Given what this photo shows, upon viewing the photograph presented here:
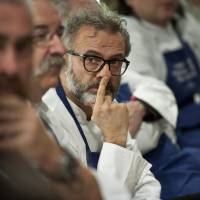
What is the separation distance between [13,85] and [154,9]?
5.33ft

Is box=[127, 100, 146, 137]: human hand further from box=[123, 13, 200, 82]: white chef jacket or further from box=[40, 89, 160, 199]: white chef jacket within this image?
box=[40, 89, 160, 199]: white chef jacket

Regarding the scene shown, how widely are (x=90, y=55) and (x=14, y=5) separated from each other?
1.98 feet

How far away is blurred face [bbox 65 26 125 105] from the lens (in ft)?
4.75

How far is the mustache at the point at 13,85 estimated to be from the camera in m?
0.82

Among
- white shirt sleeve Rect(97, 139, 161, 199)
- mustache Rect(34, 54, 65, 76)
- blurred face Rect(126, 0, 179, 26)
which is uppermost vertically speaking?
mustache Rect(34, 54, 65, 76)

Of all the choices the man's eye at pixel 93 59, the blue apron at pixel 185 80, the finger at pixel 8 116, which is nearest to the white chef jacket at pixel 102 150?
the man's eye at pixel 93 59

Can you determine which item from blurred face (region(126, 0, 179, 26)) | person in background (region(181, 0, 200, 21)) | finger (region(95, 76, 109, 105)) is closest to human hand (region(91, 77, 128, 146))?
finger (region(95, 76, 109, 105))

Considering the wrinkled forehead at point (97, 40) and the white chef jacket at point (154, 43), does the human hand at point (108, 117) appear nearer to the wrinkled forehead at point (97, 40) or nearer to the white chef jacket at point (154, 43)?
the wrinkled forehead at point (97, 40)

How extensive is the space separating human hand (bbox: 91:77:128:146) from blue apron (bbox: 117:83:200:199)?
23cm

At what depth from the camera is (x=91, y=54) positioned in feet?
4.80

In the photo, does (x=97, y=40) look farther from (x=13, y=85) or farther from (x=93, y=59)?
(x=13, y=85)

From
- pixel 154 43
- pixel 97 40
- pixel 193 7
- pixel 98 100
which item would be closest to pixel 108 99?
pixel 98 100

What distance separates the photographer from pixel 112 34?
1452mm

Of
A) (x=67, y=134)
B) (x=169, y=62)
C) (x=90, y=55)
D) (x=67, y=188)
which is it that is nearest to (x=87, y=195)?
(x=67, y=188)
